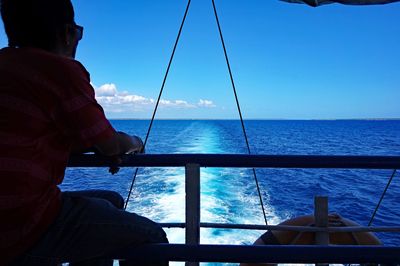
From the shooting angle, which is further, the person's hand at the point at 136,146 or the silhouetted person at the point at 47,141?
the person's hand at the point at 136,146

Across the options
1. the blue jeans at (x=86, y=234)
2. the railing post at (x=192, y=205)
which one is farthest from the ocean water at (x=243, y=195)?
the blue jeans at (x=86, y=234)

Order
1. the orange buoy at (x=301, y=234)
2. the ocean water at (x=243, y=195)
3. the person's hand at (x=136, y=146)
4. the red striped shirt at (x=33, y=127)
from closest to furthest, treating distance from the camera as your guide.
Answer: the red striped shirt at (x=33, y=127)
the person's hand at (x=136, y=146)
the orange buoy at (x=301, y=234)
the ocean water at (x=243, y=195)

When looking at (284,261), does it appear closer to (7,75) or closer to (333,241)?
(7,75)

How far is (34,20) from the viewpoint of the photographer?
892 millimetres

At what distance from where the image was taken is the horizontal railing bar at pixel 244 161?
4.10 ft

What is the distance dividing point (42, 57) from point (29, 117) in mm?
163

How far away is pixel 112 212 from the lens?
0.96m

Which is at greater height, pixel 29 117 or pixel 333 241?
pixel 29 117

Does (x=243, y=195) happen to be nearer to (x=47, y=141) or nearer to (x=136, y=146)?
(x=136, y=146)

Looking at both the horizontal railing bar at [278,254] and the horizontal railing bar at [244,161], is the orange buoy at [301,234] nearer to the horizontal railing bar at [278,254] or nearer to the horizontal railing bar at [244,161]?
the horizontal railing bar at [244,161]

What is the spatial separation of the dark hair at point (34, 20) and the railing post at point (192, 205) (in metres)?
0.67

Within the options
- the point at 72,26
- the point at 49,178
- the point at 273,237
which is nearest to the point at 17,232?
the point at 49,178

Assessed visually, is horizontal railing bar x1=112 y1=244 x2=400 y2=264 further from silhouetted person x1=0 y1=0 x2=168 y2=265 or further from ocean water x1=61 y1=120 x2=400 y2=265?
ocean water x1=61 y1=120 x2=400 y2=265

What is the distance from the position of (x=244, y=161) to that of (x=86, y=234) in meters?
0.64
